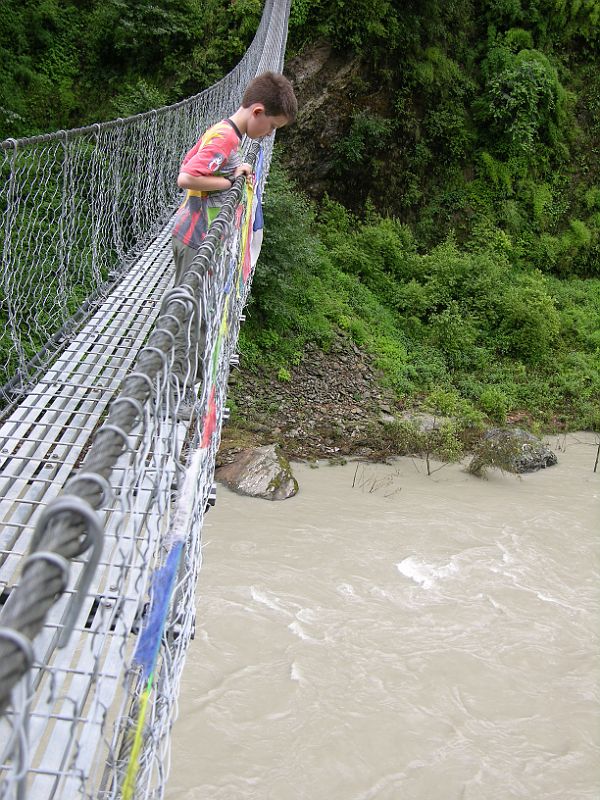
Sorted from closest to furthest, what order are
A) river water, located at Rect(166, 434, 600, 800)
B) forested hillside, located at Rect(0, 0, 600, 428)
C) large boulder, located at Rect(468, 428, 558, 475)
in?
river water, located at Rect(166, 434, 600, 800)
large boulder, located at Rect(468, 428, 558, 475)
forested hillside, located at Rect(0, 0, 600, 428)

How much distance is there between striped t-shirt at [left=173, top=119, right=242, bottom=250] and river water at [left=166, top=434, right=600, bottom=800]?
1.93 m

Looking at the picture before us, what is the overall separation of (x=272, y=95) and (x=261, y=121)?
0.22ft

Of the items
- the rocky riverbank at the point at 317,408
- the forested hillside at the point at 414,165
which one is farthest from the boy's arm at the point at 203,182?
the forested hillside at the point at 414,165

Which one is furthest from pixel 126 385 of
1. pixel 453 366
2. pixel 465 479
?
pixel 453 366

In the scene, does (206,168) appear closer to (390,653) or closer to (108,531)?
(108,531)

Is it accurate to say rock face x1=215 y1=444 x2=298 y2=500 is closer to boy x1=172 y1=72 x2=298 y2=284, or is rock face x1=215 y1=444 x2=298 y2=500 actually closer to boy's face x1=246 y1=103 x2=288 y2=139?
boy x1=172 y1=72 x2=298 y2=284

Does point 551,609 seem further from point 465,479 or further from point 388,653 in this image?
point 465,479

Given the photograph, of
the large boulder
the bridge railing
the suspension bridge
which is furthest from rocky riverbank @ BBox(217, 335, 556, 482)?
the suspension bridge

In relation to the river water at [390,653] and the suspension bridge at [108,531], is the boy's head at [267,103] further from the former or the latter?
the river water at [390,653]

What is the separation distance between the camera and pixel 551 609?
3.93 m

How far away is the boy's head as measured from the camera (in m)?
1.79

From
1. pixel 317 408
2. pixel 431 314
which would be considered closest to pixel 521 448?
pixel 317 408

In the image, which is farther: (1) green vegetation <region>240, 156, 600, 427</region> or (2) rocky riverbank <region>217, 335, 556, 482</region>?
(1) green vegetation <region>240, 156, 600, 427</region>

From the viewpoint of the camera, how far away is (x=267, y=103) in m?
1.79
